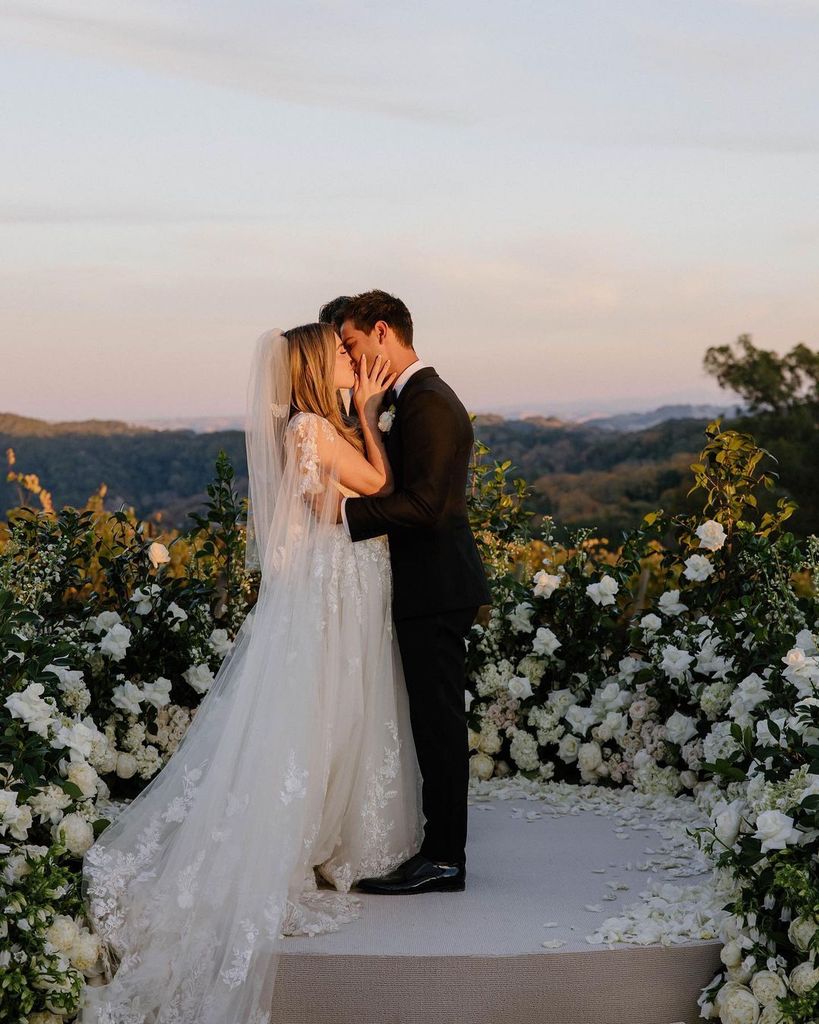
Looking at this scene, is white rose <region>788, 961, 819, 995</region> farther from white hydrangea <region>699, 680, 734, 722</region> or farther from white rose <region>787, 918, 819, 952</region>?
white hydrangea <region>699, 680, 734, 722</region>

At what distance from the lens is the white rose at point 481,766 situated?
5.16 m

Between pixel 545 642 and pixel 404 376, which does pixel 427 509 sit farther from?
pixel 545 642

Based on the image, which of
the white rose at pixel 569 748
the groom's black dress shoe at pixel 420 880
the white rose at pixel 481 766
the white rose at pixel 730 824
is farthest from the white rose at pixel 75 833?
the white rose at pixel 569 748

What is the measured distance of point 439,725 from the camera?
3.79 metres

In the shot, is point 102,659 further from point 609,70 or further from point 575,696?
point 609,70

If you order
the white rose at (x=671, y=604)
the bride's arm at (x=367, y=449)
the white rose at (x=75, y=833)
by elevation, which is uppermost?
the bride's arm at (x=367, y=449)

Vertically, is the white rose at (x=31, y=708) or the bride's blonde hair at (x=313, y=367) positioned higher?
the bride's blonde hair at (x=313, y=367)

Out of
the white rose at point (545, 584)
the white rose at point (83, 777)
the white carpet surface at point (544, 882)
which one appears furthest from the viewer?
the white rose at point (545, 584)

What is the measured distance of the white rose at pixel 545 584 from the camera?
5.25m

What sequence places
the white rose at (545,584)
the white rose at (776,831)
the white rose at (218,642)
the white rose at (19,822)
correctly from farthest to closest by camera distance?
the white rose at (545,584) < the white rose at (218,642) < the white rose at (19,822) < the white rose at (776,831)

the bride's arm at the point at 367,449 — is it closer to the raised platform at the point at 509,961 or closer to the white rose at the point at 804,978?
the raised platform at the point at 509,961

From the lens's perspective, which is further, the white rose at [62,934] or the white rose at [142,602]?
the white rose at [142,602]

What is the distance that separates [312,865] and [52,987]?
0.95 m

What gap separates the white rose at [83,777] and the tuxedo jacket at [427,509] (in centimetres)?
110
